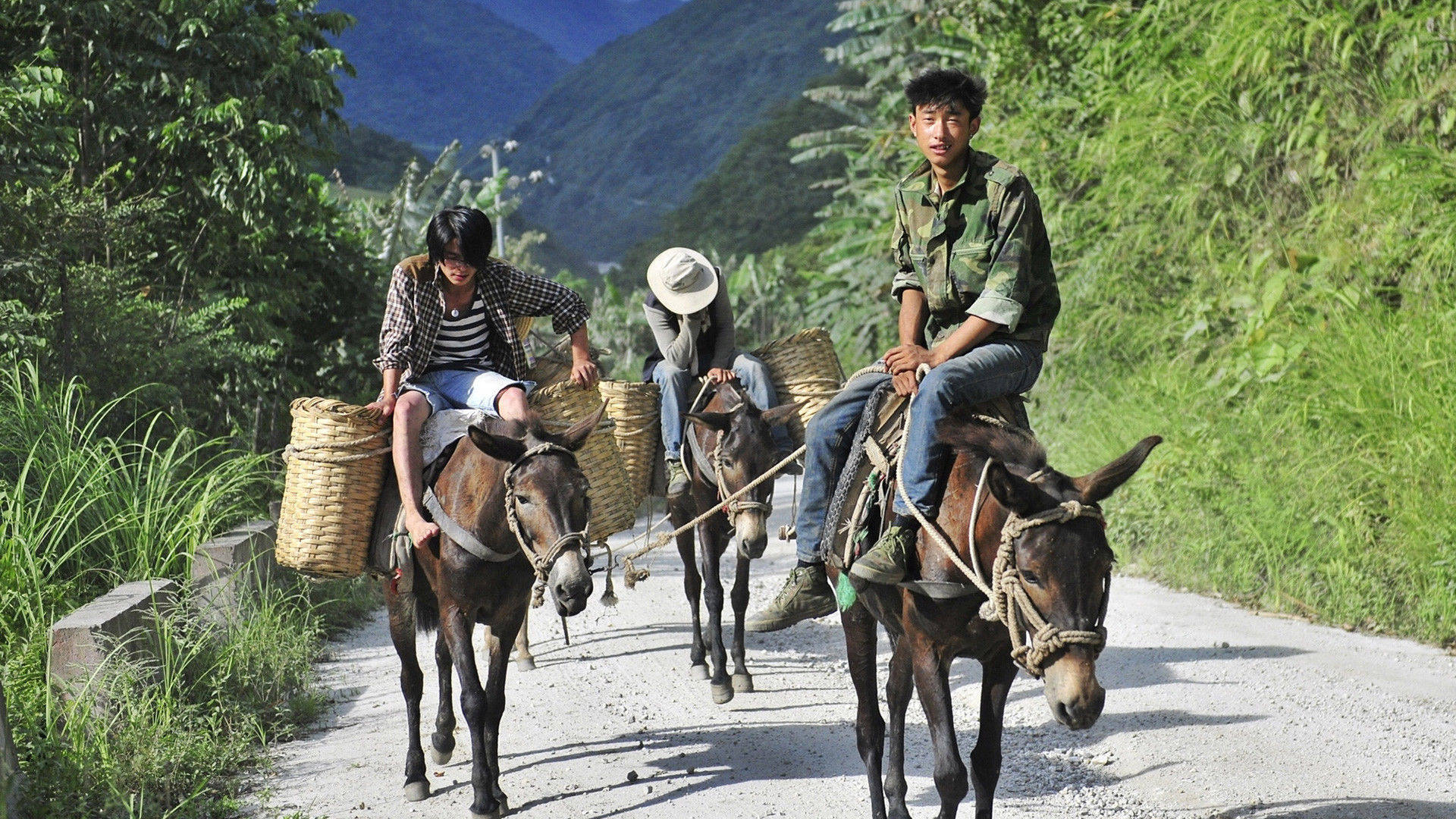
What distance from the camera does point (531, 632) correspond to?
1021cm

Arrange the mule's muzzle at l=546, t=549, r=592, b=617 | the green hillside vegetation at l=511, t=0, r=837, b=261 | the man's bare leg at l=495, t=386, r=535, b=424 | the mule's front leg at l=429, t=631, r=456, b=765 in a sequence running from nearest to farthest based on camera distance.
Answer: the mule's muzzle at l=546, t=549, r=592, b=617, the man's bare leg at l=495, t=386, r=535, b=424, the mule's front leg at l=429, t=631, r=456, b=765, the green hillside vegetation at l=511, t=0, r=837, b=261

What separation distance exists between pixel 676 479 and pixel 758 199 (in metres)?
57.5

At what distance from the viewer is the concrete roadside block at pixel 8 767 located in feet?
14.8

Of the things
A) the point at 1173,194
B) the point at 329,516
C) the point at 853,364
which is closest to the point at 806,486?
the point at 329,516

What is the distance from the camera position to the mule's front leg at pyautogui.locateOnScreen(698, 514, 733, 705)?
8.02m

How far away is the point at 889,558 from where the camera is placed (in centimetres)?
466

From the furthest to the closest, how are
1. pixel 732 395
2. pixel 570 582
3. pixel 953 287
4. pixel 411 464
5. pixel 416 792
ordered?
1. pixel 732 395
2. pixel 416 792
3. pixel 411 464
4. pixel 570 582
5. pixel 953 287

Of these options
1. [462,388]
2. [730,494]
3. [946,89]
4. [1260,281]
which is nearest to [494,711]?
[462,388]

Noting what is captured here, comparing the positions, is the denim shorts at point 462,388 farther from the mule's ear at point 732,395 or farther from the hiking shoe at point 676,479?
the hiking shoe at point 676,479

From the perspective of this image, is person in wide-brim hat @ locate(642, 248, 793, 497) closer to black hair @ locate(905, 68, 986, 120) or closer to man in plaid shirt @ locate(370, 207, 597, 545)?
man in plaid shirt @ locate(370, 207, 597, 545)

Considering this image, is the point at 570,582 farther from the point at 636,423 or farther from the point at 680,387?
the point at 680,387

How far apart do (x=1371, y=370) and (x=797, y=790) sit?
18.5 ft

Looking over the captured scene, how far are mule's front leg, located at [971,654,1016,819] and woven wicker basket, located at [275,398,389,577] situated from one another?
10.5 ft

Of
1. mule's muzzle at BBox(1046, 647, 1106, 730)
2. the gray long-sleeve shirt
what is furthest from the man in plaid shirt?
mule's muzzle at BBox(1046, 647, 1106, 730)
